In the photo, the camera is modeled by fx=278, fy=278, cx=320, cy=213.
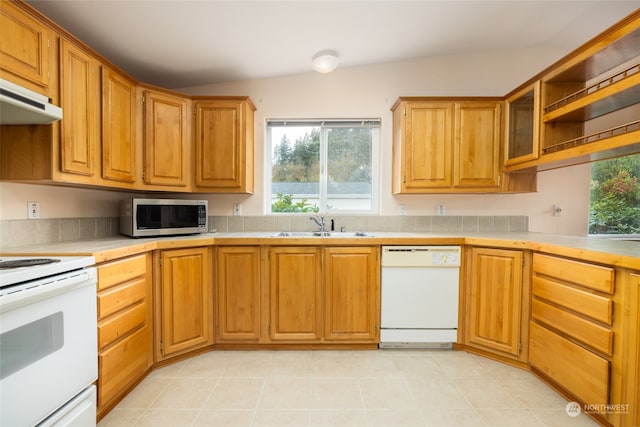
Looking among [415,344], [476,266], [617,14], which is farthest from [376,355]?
[617,14]

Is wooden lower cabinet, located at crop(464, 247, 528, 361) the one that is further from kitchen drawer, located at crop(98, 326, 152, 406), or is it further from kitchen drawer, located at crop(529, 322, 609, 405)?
kitchen drawer, located at crop(98, 326, 152, 406)

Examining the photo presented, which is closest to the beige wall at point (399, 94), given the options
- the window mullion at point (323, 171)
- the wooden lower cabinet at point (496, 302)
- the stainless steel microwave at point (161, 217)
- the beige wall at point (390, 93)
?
the beige wall at point (390, 93)

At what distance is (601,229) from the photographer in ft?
9.09

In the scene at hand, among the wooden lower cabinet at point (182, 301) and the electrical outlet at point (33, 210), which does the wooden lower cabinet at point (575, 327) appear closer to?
the wooden lower cabinet at point (182, 301)

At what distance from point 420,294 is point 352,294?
0.55m

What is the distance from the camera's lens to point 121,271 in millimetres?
1665

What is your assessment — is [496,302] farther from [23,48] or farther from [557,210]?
[23,48]

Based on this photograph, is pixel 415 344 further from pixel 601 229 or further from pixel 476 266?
pixel 601 229

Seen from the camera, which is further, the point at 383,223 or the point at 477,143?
the point at 383,223

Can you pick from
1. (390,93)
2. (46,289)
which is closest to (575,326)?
(390,93)

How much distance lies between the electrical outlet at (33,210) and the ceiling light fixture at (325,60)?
2.31 metres

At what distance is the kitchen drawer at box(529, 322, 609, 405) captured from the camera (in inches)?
58.2

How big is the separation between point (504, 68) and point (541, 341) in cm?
252

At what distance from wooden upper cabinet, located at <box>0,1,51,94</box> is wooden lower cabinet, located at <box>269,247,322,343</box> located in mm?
1672
